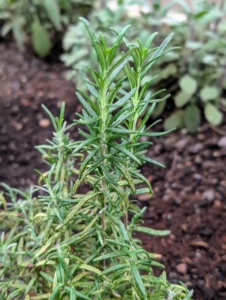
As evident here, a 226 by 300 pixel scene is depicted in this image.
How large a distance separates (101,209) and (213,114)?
1007 millimetres

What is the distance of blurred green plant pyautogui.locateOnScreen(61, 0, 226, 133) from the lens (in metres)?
1.73

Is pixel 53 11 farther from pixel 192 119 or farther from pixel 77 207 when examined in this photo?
pixel 77 207

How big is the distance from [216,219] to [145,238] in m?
0.25

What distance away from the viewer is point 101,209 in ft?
2.90

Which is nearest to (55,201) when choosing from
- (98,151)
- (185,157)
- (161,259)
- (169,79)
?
(98,151)

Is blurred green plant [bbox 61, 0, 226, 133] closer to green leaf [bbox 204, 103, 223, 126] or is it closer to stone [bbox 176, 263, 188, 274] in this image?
green leaf [bbox 204, 103, 223, 126]

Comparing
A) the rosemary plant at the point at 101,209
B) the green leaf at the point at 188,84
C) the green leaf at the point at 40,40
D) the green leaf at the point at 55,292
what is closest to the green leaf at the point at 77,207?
the rosemary plant at the point at 101,209

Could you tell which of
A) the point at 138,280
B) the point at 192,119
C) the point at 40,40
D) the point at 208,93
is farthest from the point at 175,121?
the point at 138,280

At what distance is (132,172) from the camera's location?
0.89 metres

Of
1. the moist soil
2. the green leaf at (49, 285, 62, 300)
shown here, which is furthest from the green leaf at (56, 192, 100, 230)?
the moist soil

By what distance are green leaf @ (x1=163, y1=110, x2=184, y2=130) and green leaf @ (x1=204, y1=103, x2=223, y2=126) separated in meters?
0.11

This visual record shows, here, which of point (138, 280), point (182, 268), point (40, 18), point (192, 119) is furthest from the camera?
point (40, 18)

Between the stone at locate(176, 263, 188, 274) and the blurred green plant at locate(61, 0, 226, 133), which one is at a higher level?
the blurred green plant at locate(61, 0, 226, 133)

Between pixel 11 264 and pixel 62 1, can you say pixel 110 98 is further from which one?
pixel 62 1
